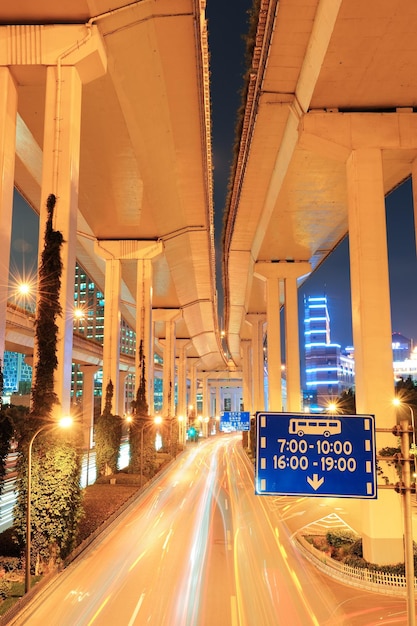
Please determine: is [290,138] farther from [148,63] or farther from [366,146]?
[148,63]

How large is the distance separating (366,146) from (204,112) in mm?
7095

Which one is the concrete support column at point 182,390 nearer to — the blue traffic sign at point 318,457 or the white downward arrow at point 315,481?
the blue traffic sign at point 318,457

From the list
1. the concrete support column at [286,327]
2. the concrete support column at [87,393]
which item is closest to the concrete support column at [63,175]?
the concrete support column at [286,327]

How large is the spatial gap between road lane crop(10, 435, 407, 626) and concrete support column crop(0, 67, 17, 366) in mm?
7444

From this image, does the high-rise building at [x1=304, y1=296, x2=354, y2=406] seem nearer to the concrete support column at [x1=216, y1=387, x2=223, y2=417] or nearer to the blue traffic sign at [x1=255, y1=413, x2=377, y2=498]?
the concrete support column at [x1=216, y1=387, x2=223, y2=417]

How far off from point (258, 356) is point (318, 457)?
62.3 m

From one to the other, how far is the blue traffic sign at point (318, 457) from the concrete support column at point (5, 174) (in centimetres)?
967

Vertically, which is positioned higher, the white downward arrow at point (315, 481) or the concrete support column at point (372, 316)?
the concrete support column at point (372, 316)

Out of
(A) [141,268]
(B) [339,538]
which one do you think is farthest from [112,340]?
(B) [339,538]

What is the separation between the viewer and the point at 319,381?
179375 millimetres

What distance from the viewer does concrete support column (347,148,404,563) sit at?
17031 millimetres

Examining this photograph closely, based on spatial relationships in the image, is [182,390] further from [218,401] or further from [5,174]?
[5,174]

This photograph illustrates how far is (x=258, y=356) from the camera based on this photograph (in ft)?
234

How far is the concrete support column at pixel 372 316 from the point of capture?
671 inches
